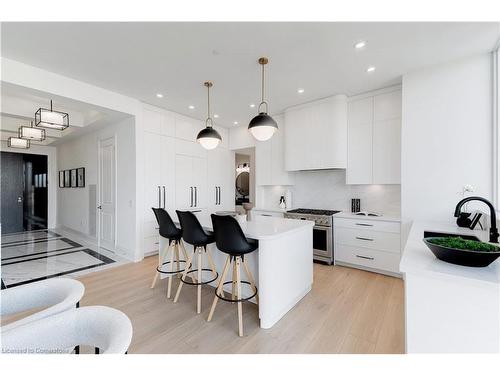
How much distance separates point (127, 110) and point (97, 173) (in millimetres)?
2021

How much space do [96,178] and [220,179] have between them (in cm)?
273

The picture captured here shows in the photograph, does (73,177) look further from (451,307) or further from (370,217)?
(451,307)

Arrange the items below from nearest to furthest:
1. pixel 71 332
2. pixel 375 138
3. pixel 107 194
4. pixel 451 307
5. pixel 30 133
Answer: pixel 71 332 → pixel 451 307 → pixel 375 138 → pixel 30 133 → pixel 107 194

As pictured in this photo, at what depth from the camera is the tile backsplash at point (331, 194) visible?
368 centimetres

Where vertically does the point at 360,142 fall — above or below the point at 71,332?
above

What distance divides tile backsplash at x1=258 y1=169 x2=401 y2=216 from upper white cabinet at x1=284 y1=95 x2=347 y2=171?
18.7 inches

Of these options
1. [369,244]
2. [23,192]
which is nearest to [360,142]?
[369,244]

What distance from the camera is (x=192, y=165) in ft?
16.2

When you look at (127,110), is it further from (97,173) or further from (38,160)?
(38,160)

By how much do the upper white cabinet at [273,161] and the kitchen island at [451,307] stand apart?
344 cm

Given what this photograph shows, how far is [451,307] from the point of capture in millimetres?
1144
